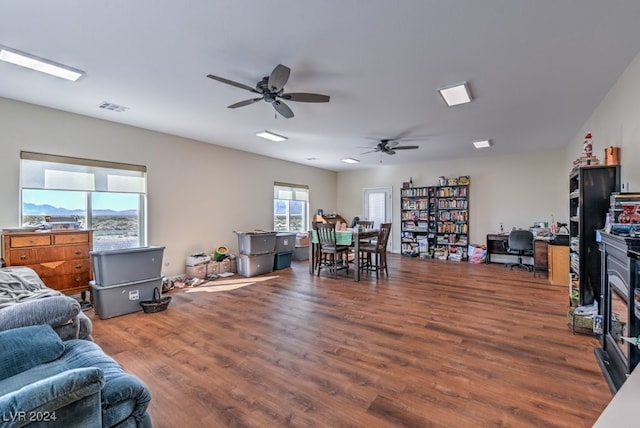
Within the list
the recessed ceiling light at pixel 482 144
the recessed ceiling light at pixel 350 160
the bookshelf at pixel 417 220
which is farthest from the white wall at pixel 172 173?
the recessed ceiling light at pixel 482 144

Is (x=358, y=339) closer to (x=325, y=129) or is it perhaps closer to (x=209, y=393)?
(x=209, y=393)

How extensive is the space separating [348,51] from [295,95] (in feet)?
2.28

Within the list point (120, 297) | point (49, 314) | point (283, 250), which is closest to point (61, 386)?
point (49, 314)

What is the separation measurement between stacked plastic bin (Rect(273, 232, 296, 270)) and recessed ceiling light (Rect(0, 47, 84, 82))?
4217 millimetres

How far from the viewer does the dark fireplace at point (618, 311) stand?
5.99ft

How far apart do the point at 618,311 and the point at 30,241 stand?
18.0ft

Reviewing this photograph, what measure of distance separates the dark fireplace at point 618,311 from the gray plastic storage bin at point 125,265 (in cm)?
455

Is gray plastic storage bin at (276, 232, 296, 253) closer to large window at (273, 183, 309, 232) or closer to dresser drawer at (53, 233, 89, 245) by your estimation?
large window at (273, 183, 309, 232)

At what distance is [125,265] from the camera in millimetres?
3691

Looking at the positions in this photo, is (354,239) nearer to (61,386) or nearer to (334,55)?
(334,55)

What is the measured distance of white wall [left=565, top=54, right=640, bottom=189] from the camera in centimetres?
261

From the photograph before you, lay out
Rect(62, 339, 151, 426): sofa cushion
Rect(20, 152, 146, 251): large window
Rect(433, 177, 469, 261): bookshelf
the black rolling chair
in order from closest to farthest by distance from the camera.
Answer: Rect(62, 339, 151, 426): sofa cushion < Rect(20, 152, 146, 251): large window < the black rolling chair < Rect(433, 177, 469, 261): bookshelf

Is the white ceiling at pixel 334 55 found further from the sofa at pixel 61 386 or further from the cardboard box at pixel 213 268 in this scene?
the cardboard box at pixel 213 268

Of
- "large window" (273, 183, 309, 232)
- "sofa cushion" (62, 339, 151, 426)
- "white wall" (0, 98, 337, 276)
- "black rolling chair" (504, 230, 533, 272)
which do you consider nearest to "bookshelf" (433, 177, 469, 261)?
"black rolling chair" (504, 230, 533, 272)
